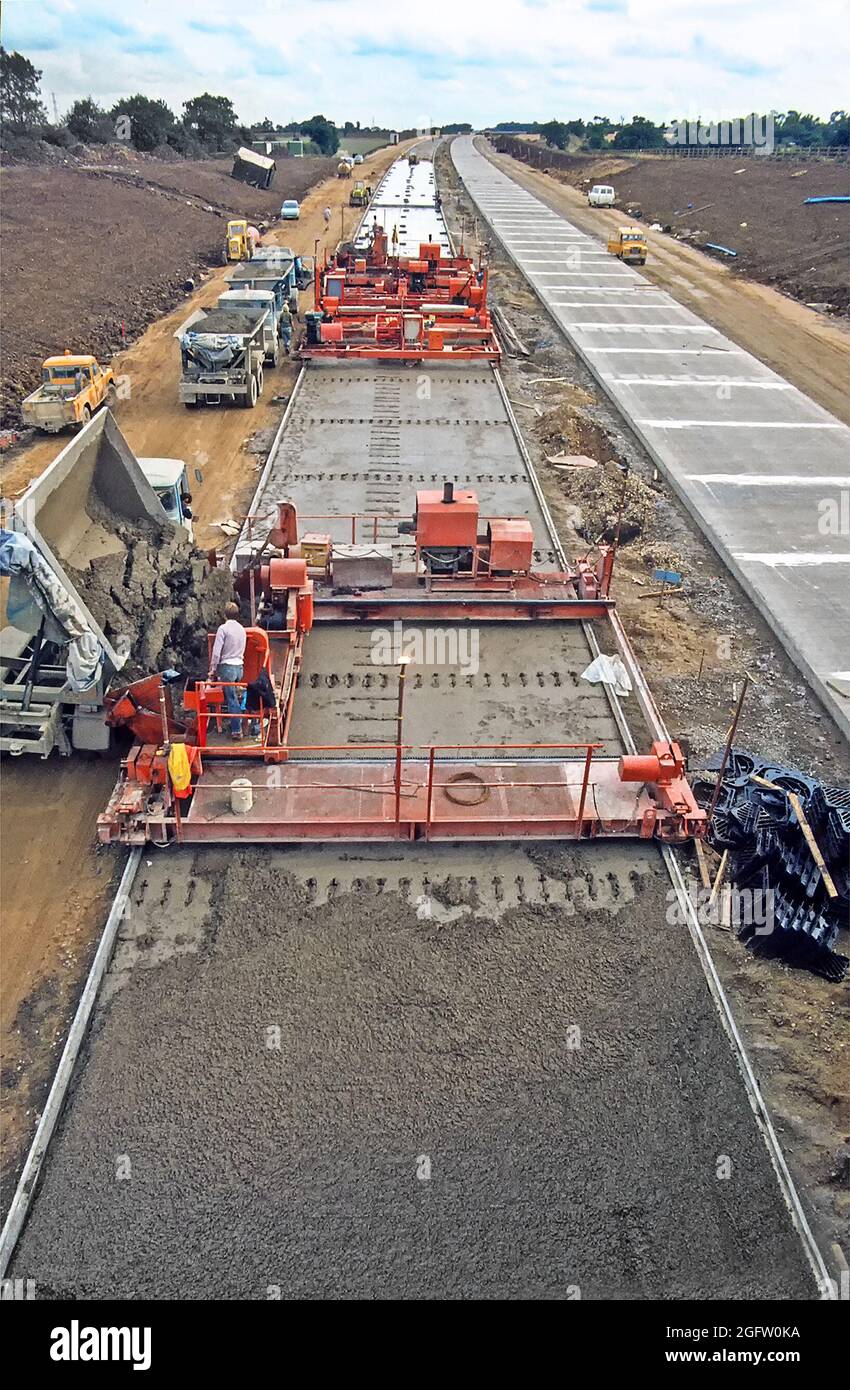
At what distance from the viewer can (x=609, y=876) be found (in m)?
9.05

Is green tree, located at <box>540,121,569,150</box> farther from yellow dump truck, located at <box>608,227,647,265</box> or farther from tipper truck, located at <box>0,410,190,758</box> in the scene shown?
tipper truck, located at <box>0,410,190,758</box>

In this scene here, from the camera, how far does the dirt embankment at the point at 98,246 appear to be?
28.1 metres

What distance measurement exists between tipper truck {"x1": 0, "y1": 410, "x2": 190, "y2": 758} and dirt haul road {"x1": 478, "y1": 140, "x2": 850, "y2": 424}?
18867 millimetres

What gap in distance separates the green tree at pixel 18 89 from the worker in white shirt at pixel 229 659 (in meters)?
85.6

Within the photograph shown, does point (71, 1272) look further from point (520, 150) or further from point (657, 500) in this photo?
point (520, 150)

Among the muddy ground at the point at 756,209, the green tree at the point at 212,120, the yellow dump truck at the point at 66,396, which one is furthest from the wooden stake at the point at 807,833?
the green tree at the point at 212,120

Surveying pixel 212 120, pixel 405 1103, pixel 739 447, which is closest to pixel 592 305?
pixel 739 447

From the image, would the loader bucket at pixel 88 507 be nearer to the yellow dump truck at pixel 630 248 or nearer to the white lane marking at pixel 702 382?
the white lane marking at pixel 702 382

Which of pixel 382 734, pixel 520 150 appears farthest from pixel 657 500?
pixel 520 150

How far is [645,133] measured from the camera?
113 meters

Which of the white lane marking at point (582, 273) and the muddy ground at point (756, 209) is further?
the muddy ground at point (756, 209)
